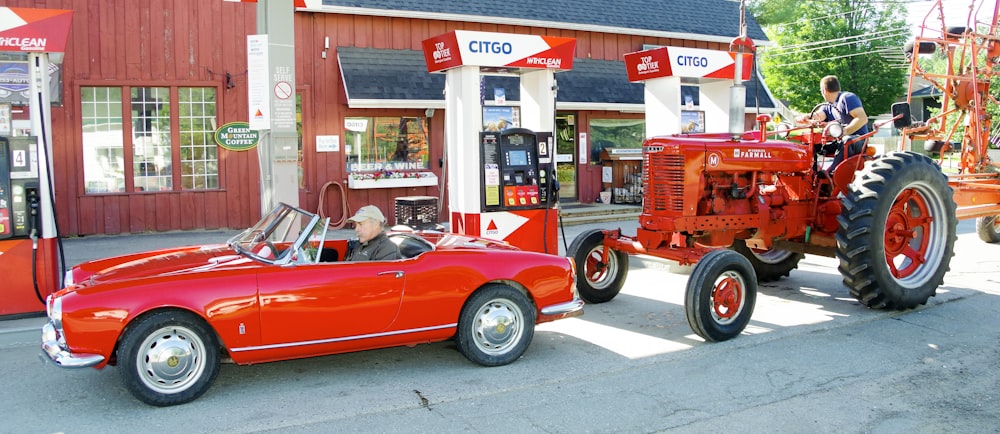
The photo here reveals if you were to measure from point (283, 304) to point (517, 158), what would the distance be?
14.6ft

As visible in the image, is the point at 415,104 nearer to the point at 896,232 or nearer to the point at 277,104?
the point at 277,104

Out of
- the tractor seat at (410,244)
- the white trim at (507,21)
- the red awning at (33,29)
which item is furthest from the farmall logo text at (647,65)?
the red awning at (33,29)

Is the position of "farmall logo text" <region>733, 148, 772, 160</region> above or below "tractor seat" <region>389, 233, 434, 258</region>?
above

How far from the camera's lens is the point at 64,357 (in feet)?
16.7

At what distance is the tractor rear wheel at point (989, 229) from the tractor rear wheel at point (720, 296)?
26.6 feet

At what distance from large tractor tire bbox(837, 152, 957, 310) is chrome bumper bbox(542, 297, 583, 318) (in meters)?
3.07

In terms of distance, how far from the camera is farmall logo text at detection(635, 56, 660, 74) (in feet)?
35.0

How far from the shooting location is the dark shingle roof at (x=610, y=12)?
15844 millimetres

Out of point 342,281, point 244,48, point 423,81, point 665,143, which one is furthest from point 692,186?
point 244,48

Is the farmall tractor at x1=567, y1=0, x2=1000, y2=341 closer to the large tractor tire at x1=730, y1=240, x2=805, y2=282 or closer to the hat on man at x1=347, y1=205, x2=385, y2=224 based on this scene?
the large tractor tire at x1=730, y1=240, x2=805, y2=282

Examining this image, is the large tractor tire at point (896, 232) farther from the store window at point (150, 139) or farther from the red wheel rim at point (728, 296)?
the store window at point (150, 139)

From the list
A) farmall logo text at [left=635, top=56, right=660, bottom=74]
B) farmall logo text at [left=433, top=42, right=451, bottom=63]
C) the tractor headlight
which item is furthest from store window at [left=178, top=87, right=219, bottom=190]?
the tractor headlight

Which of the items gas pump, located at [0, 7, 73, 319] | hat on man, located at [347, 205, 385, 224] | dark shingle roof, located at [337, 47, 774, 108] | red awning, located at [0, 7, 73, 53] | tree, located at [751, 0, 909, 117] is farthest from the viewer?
tree, located at [751, 0, 909, 117]

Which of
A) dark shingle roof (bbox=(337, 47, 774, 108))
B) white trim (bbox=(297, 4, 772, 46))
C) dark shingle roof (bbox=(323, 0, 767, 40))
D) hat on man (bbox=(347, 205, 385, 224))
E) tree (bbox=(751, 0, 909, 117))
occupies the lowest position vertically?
hat on man (bbox=(347, 205, 385, 224))
